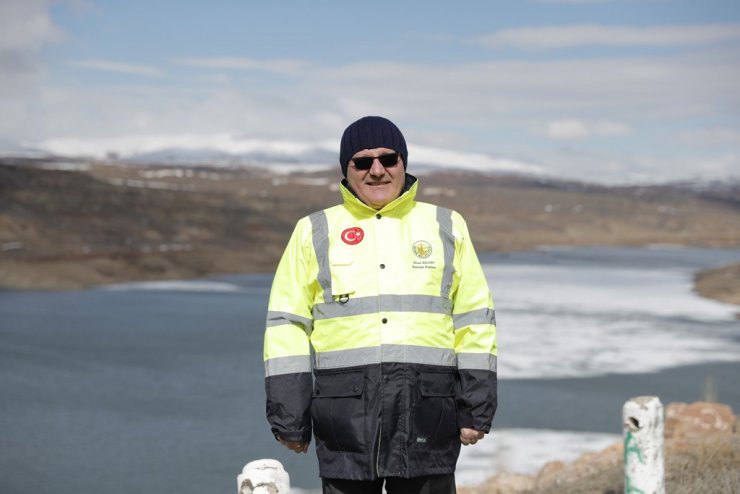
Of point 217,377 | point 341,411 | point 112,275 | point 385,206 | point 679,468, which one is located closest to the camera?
point 341,411

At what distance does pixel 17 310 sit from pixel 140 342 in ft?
20.3

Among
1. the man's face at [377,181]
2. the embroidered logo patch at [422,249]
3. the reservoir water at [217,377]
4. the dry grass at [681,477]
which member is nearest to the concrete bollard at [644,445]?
the dry grass at [681,477]

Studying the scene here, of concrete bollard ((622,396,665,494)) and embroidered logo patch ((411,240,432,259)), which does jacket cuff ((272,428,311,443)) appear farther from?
concrete bollard ((622,396,665,494))

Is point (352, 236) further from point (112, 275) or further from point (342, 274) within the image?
point (112, 275)

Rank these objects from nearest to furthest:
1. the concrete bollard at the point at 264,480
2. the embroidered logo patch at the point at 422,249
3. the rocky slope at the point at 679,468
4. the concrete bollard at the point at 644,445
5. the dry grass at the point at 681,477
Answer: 1. the concrete bollard at the point at 264,480
2. the embroidered logo patch at the point at 422,249
3. the concrete bollard at the point at 644,445
4. the dry grass at the point at 681,477
5. the rocky slope at the point at 679,468

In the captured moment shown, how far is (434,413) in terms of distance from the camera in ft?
10.00

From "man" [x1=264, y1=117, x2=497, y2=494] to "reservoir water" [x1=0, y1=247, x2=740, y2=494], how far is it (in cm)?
587

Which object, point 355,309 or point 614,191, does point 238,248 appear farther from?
point 614,191

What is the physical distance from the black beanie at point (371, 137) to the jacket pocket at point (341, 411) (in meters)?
0.71

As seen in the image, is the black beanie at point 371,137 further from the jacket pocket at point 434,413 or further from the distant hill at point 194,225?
the distant hill at point 194,225

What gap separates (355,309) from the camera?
303 centimetres

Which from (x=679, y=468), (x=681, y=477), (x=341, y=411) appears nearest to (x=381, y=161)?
(x=341, y=411)

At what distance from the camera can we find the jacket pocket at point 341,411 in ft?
9.76

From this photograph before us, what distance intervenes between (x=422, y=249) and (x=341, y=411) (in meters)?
0.58
